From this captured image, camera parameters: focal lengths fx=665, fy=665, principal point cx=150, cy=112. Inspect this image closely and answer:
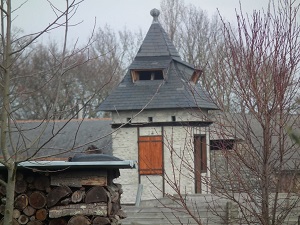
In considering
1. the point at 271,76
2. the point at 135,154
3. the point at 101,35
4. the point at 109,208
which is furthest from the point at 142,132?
the point at 101,35

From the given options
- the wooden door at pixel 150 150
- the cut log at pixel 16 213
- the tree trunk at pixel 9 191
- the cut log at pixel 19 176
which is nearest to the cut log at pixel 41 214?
the cut log at pixel 16 213

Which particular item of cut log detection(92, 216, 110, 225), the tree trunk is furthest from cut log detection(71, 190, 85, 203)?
the tree trunk

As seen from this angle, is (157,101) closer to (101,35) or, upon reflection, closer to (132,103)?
(132,103)

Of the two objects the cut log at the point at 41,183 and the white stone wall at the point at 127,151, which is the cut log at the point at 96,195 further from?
the white stone wall at the point at 127,151

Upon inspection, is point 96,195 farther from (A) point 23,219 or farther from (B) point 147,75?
(B) point 147,75

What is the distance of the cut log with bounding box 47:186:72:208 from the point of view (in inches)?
357

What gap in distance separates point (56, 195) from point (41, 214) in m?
0.33

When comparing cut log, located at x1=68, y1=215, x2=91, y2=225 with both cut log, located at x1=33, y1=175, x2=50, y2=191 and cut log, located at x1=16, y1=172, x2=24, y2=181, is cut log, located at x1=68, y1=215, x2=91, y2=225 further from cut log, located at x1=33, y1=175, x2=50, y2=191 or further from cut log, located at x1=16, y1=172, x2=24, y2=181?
cut log, located at x1=16, y1=172, x2=24, y2=181

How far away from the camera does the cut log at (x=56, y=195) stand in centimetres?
907

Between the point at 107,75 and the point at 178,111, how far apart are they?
20796mm

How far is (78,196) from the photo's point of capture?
9.16 metres

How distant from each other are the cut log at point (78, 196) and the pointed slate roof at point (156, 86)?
15.4 metres

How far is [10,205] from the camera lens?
676 centimetres

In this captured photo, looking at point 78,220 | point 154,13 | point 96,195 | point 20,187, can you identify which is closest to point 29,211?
point 20,187
